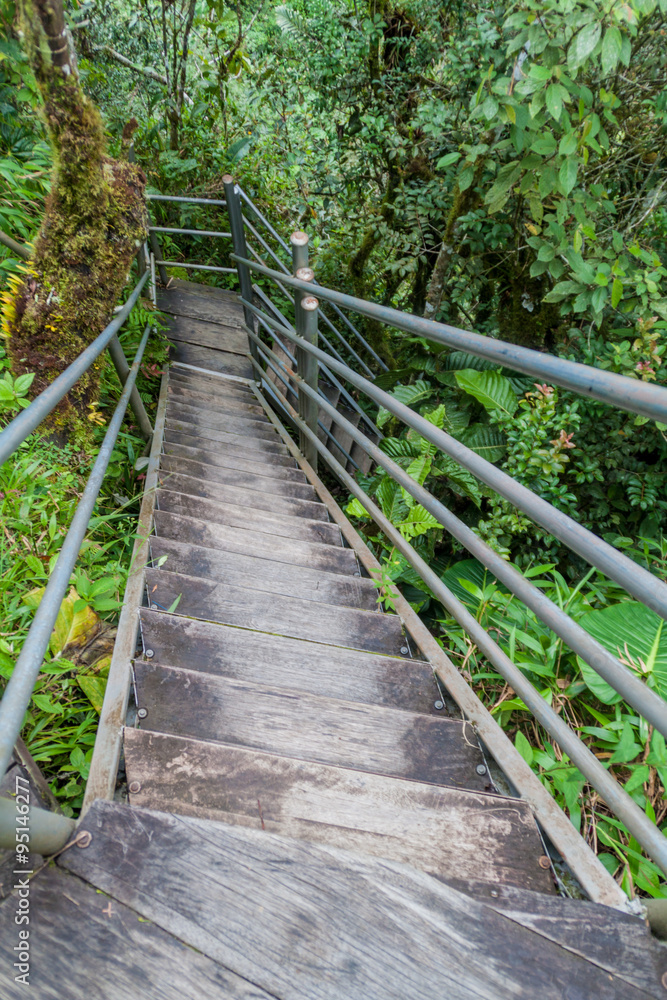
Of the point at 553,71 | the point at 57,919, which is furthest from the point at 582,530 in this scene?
the point at 553,71

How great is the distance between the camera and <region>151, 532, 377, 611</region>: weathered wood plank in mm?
1787

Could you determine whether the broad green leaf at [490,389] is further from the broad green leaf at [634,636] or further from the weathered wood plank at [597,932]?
the weathered wood plank at [597,932]

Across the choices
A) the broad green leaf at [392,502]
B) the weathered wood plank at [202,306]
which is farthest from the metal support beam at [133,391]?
the weathered wood plank at [202,306]

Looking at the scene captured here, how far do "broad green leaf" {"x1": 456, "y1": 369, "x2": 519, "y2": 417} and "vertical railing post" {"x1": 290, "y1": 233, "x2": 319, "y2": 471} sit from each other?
0.98m

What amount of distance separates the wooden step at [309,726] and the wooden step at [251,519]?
845mm

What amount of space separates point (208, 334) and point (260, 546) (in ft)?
10.6

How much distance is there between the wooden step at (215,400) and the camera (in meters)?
3.60

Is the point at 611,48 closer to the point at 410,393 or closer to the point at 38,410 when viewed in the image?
the point at 38,410

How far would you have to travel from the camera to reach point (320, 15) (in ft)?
14.4

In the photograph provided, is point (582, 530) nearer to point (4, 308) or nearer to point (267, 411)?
point (4, 308)

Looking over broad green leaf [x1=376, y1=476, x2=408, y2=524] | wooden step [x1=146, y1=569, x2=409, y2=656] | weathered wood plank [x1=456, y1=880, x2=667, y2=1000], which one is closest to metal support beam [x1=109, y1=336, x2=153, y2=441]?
wooden step [x1=146, y1=569, x2=409, y2=656]

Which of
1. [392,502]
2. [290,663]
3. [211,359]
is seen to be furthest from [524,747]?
[211,359]

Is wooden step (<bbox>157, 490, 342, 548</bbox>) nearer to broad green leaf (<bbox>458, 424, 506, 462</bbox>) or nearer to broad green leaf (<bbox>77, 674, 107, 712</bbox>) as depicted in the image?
broad green leaf (<bbox>77, 674, 107, 712</bbox>)

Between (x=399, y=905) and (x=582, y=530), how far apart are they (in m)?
0.57
